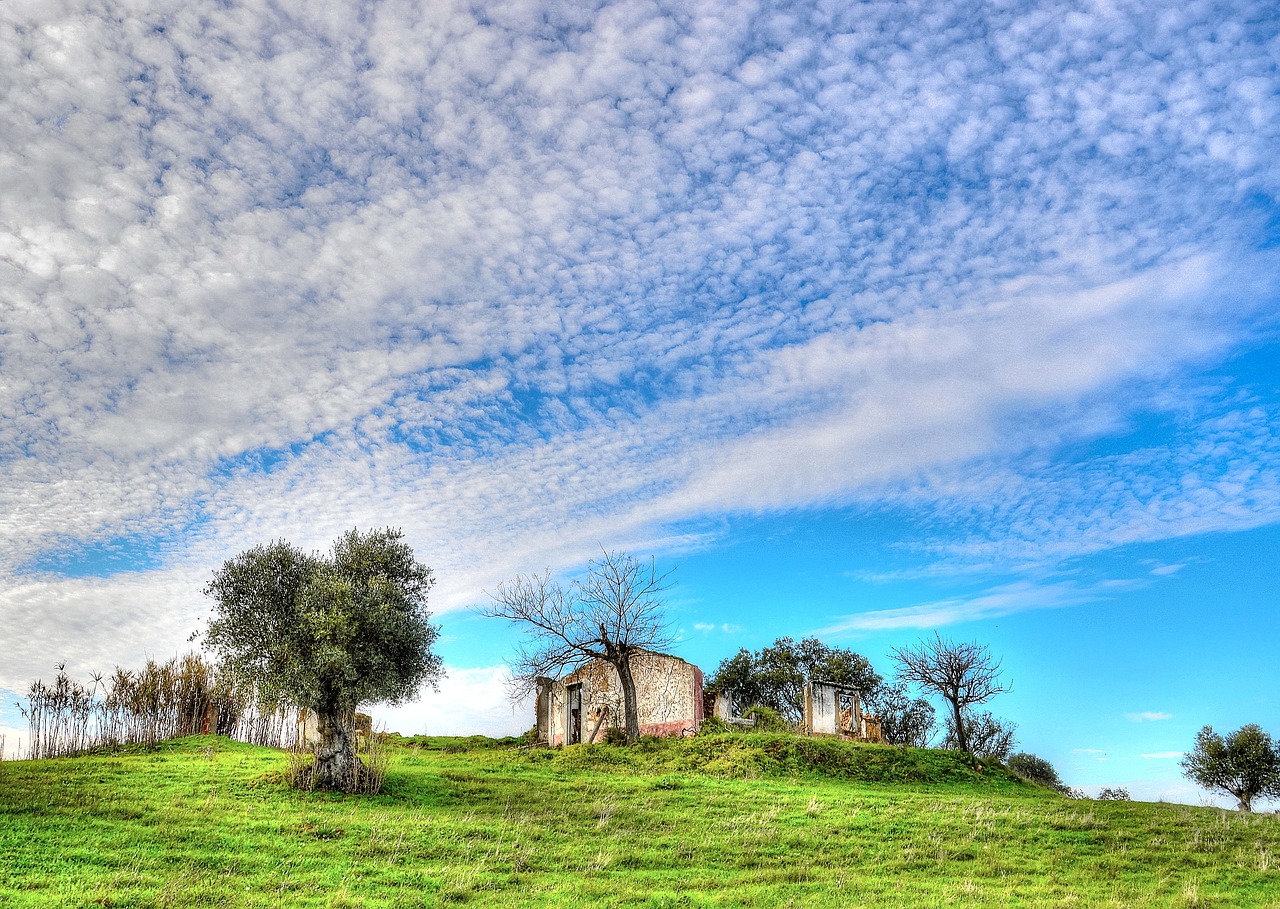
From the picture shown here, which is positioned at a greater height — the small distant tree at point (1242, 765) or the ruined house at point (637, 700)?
the ruined house at point (637, 700)

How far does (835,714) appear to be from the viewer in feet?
165

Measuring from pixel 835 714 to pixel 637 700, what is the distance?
1141 centimetres

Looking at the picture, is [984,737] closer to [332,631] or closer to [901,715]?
[901,715]

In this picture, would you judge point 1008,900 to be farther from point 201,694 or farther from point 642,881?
point 201,694

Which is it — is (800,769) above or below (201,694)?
below

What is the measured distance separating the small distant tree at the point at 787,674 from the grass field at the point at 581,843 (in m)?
36.2

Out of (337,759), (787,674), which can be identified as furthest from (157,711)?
(787,674)

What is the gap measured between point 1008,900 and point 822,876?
398 cm

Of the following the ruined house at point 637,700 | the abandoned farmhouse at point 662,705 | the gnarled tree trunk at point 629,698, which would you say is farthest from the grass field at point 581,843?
the ruined house at point 637,700

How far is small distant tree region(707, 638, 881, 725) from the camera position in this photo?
230ft

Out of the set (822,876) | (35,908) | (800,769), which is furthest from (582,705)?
(35,908)

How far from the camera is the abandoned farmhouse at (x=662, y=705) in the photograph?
161 feet

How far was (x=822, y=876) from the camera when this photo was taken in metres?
20.2

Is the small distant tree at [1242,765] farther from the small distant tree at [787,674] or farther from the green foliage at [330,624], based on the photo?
the green foliage at [330,624]
